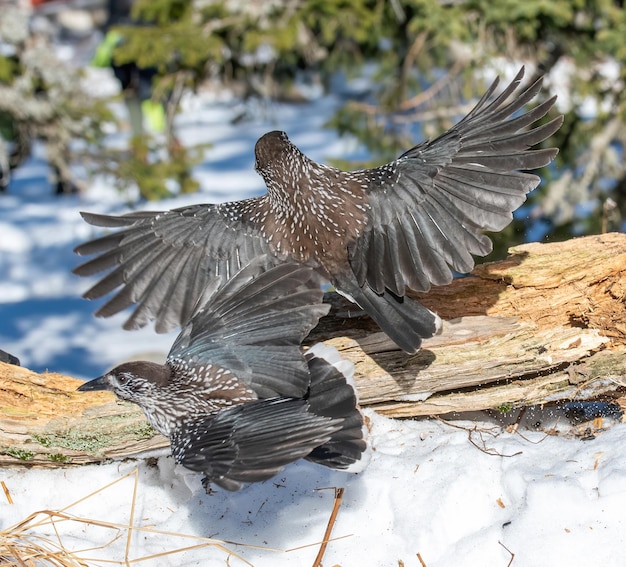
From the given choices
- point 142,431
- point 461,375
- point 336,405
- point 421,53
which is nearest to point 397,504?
point 336,405

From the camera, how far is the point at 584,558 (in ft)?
9.79

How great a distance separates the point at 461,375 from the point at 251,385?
1.01m

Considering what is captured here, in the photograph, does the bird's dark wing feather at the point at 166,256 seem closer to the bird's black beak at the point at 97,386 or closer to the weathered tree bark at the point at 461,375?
the weathered tree bark at the point at 461,375

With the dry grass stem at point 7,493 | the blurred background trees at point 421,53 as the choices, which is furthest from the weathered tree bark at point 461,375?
the blurred background trees at point 421,53

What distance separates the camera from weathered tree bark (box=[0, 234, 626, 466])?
371cm

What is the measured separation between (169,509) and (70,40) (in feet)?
68.4

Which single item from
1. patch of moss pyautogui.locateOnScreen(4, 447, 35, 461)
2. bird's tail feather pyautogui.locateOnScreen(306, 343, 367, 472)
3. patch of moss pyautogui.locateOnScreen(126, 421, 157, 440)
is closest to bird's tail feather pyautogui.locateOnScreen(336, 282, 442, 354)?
bird's tail feather pyautogui.locateOnScreen(306, 343, 367, 472)

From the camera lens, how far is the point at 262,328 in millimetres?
3520

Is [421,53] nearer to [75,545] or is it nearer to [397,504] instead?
[397,504]

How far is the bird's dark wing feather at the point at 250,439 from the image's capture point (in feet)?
9.16

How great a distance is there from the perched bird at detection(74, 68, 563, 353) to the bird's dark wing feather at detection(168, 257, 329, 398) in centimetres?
29

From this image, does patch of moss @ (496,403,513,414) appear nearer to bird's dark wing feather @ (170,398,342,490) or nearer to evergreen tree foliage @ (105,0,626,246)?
bird's dark wing feather @ (170,398,342,490)

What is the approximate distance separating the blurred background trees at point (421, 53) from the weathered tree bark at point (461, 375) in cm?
296

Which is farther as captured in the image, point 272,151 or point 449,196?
point 272,151
